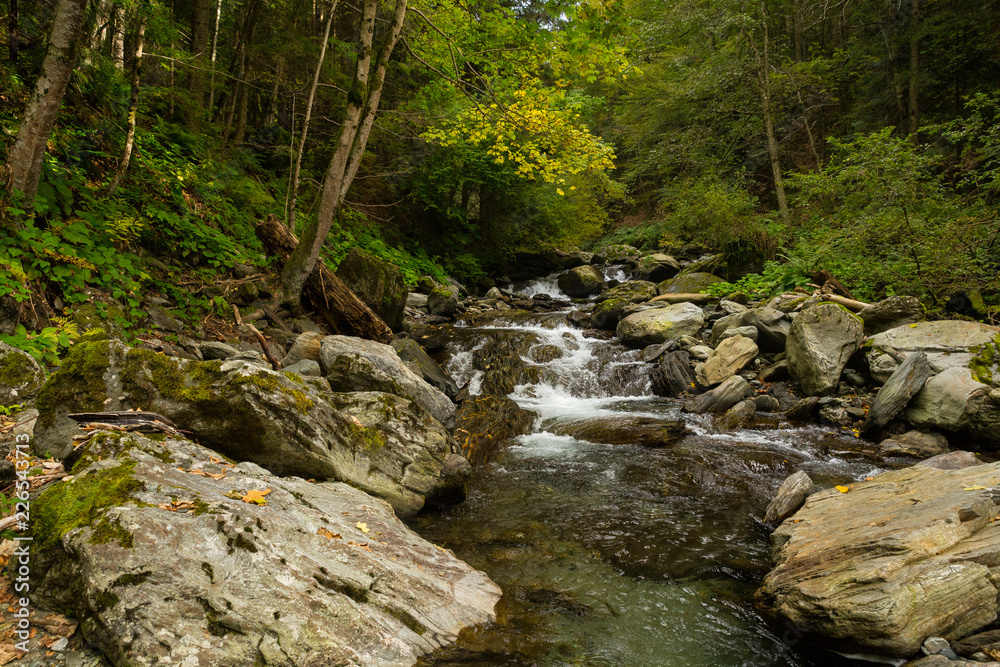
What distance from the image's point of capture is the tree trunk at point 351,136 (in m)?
7.62

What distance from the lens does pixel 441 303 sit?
13.7 metres

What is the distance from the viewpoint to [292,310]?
28.0ft

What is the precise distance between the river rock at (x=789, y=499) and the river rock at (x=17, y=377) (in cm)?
708

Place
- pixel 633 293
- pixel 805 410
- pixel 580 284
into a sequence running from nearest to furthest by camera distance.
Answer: pixel 805 410, pixel 633 293, pixel 580 284

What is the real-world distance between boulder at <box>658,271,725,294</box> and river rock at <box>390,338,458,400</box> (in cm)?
892

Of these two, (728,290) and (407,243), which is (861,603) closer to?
(728,290)

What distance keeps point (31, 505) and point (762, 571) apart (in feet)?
17.3

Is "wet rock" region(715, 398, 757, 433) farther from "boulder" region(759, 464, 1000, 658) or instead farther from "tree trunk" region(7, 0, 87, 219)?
"tree trunk" region(7, 0, 87, 219)

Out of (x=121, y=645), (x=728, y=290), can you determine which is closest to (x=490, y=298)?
(x=728, y=290)

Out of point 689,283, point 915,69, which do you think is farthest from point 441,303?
point 915,69

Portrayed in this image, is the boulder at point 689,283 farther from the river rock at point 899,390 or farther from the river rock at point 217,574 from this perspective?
the river rock at point 217,574

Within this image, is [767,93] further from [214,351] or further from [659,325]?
[214,351]

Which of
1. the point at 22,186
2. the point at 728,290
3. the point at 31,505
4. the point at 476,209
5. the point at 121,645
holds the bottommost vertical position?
the point at 121,645

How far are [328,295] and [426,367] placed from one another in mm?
2428
